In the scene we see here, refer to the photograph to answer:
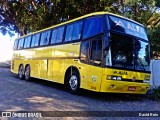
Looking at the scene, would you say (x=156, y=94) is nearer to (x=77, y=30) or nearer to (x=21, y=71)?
(x=77, y=30)

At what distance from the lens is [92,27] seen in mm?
11062

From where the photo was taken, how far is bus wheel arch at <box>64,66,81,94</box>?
37.9 feet

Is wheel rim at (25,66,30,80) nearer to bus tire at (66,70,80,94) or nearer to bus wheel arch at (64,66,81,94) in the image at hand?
bus wheel arch at (64,66,81,94)

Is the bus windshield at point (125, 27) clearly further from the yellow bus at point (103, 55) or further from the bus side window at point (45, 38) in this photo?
the bus side window at point (45, 38)

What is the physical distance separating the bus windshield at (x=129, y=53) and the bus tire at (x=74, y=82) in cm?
207

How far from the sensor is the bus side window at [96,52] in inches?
404

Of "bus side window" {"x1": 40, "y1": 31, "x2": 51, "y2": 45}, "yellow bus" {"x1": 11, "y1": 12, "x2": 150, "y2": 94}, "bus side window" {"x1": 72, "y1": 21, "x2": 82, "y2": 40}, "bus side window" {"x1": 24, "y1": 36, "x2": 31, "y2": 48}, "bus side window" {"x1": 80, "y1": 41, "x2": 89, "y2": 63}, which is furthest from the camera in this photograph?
"bus side window" {"x1": 24, "y1": 36, "x2": 31, "y2": 48}

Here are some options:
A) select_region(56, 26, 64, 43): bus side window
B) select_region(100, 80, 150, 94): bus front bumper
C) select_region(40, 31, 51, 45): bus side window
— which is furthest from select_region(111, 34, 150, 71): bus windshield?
select_region(40, 31, 51, 45): bus side window

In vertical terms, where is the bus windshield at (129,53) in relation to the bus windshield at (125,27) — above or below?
below

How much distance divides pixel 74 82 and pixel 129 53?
8.56ft

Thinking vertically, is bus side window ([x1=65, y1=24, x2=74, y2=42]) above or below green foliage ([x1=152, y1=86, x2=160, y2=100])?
above

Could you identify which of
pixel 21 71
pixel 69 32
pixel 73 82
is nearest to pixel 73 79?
pixel 73 82

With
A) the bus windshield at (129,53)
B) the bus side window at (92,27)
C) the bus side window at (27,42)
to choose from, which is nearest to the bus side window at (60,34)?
the bus side window at (92,27)

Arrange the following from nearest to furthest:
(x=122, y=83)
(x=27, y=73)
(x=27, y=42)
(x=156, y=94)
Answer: (x=122, y=83), (x=156, y=94), (x=27, y=73), (x=27, y=42)
